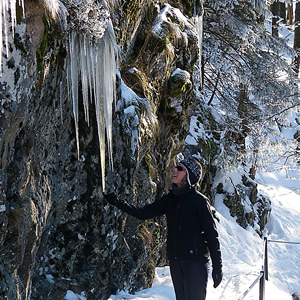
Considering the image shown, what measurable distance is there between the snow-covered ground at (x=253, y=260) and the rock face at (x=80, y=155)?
48cm

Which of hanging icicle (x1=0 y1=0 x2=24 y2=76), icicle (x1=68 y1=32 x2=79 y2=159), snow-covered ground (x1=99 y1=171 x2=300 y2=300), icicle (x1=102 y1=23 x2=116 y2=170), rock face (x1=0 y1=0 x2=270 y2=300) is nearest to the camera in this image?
hanging icicle (x1=0 y1=0 x2=24 y2=76)

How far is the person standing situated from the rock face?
1.38m

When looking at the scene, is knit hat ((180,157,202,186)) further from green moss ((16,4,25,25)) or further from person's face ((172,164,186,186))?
green moss ((16,4,25,25))

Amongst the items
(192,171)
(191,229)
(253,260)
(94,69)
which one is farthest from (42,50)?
(253,260)

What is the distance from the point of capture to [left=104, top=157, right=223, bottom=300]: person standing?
4031mm

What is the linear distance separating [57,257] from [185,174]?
209cm

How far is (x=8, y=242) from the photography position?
3.99m

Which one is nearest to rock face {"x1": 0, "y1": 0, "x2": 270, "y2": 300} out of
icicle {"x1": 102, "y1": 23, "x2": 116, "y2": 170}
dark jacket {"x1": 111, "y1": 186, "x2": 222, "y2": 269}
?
icicle {"x1": 102, "y1": 23, "x2": 116, "y2": 170}

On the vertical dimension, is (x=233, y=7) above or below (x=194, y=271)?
above

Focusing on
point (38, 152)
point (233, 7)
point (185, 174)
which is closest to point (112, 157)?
point (38, 152)

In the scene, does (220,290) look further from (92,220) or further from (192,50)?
(192,50)

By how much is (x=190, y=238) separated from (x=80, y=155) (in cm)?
190

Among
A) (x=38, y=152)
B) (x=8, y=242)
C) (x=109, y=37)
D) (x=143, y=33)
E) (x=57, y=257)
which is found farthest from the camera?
(x=143, y=33)

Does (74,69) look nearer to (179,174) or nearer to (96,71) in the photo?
(96,71)
